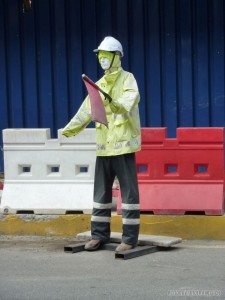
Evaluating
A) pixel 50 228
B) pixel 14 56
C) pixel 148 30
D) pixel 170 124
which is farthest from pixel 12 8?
pixel 50 228

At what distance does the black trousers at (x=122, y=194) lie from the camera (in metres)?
8.35

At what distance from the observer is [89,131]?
31.4ft

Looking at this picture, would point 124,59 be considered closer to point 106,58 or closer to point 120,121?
point 106,58

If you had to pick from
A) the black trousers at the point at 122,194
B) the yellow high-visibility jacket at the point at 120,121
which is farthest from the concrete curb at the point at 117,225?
the yellow high-visibility jacket at the point at 120,121

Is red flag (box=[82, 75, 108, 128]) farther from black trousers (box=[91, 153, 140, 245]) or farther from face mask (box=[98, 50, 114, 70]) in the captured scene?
black trousers (box=[91, 153, 140, 245])

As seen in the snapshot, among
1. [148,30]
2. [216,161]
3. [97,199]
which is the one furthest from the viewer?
[148,30]

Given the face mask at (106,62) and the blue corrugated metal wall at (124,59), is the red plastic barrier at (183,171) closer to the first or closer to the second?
the face mask at (106,62)

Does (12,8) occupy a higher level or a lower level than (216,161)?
higher

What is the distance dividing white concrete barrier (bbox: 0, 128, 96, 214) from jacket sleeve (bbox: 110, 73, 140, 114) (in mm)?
1347

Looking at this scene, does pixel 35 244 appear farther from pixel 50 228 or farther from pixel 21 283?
pixel 21 283

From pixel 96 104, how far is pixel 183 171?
67.3 inches

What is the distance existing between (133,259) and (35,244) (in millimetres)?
1305

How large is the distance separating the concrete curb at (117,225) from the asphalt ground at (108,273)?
14cm

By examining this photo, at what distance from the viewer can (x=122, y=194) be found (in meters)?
8.44
